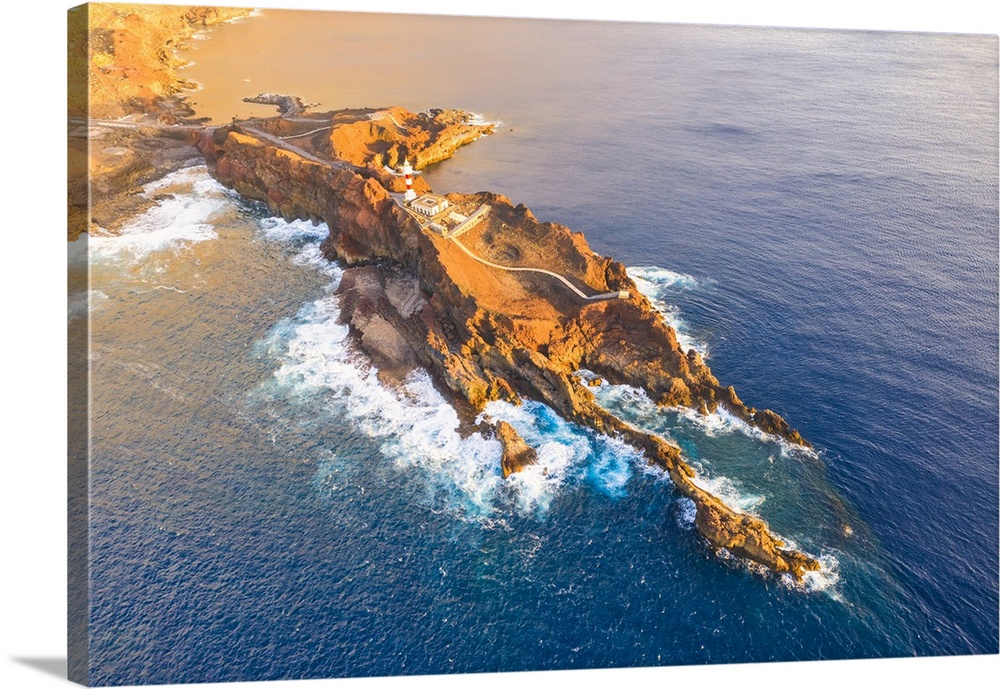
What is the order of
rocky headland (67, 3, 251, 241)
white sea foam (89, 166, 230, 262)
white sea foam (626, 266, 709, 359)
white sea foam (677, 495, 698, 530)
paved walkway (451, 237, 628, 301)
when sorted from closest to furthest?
white sea foam (677, 495, 698, 530) < paved walkway (451, 237, 628, 301) < white sea foam (626, 266, 709, 359) < white sea foam (89, 166, 230, 262) < rocky headland (67, 3, 251, 241)

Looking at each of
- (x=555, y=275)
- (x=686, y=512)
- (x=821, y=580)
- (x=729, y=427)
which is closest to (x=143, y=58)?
(x=555, y=275)

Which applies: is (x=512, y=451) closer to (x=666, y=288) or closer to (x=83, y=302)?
(x=666, y=288)

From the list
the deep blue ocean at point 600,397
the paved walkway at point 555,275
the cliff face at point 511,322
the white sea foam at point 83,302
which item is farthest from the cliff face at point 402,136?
the white sea foam at point 83,302

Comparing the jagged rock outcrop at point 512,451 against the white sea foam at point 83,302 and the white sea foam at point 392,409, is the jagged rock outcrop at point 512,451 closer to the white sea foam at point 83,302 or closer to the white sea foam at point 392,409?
the white sea foam at point 392,409

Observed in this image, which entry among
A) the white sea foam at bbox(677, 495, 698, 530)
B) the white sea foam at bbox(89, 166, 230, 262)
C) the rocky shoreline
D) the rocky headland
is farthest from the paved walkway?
the rocky headland

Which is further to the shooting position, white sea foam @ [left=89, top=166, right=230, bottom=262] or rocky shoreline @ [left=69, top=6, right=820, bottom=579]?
white sea foam @ [left=89, top=166, right=230, bottom=262]

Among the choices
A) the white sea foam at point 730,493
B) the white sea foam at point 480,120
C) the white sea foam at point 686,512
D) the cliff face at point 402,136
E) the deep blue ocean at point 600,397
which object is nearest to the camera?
the deep blue ocean at point 600,397

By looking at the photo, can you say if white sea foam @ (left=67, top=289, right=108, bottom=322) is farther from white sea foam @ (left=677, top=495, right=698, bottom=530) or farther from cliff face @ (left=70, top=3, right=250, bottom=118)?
white sea foam @ (left=677, top=495, right=698, bottom=530)
